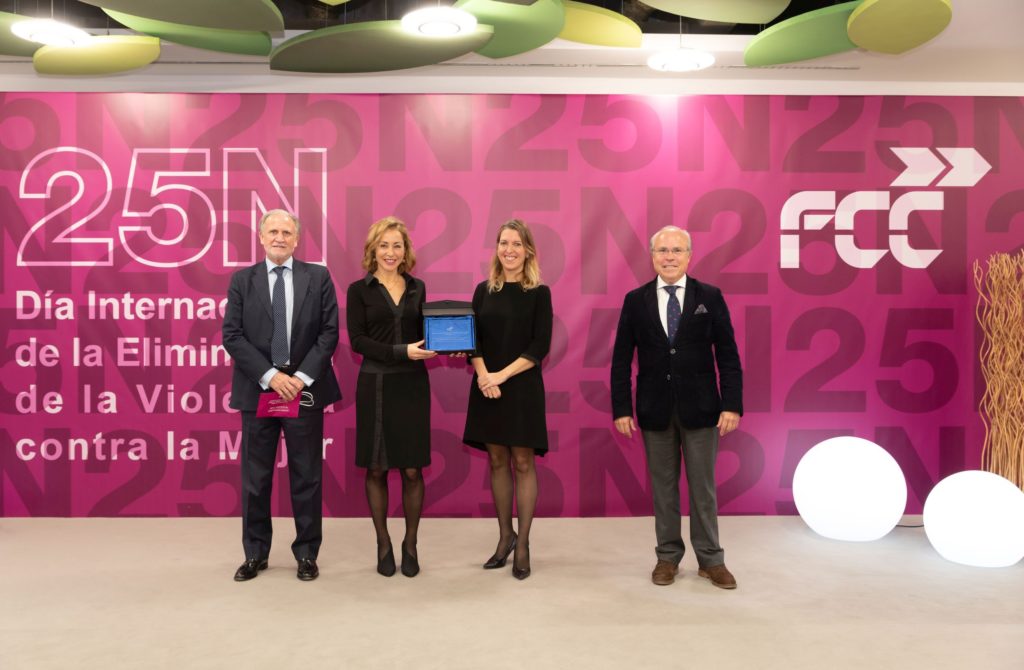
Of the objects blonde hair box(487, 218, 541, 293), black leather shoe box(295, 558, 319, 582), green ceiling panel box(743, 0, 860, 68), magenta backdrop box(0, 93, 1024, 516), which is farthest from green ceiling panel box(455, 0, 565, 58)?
black leather shoe box(295, 558, 319, 582)

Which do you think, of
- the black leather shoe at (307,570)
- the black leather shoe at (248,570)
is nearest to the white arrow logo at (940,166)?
the black leather shoe at (307,570)

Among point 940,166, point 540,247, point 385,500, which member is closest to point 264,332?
point 385,500

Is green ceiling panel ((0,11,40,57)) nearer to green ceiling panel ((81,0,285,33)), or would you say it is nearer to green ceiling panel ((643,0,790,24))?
green ceiling panel ((81,0,285,33))

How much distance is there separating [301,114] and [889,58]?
407 cm

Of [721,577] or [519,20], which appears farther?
[519,20]

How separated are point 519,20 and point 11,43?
305 cm

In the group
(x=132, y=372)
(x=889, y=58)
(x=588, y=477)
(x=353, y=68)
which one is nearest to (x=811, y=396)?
(x=588, y=477)

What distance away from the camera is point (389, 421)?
331 centimetres

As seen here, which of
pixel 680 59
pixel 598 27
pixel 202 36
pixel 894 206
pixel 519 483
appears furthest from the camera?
pixel 894 206

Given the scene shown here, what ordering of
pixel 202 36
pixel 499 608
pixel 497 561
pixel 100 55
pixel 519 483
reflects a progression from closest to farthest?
pixel 499 608 < pixel 519 483 < pixel 497 561 < pixel 202 36 < pixel 100 55

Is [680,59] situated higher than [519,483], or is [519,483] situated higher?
[680,59]

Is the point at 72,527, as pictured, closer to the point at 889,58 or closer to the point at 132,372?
the point at 132,372

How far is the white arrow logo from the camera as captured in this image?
15.1 feet

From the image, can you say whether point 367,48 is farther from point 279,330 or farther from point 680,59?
point 680,59
